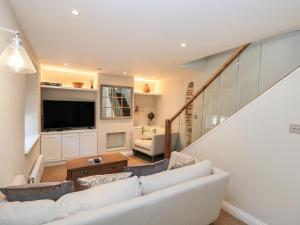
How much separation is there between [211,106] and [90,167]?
2.43m

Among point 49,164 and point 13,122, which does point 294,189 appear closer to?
point 13,122

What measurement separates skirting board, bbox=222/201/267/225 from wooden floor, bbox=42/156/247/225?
6 centimetres

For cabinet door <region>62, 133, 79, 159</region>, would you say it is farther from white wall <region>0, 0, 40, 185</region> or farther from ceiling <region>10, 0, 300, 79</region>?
white wall <region>0, 0, 40, 185</region>

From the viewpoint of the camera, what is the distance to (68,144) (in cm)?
436

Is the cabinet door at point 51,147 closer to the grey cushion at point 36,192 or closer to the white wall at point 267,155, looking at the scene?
the grey cushion at point 36,192

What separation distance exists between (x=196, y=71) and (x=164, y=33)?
253cm

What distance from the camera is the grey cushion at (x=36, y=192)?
4.09ft

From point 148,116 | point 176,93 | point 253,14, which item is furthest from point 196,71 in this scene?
point 253,14

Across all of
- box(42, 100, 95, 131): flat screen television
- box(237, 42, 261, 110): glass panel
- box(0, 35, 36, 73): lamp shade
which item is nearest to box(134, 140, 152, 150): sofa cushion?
box(42, 100, 95, 131): flat screen television

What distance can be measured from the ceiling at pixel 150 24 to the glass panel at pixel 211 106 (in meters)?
0.67

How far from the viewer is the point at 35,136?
3590 millimetres

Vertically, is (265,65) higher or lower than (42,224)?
higher

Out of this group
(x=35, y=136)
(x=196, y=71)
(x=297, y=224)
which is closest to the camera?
(x=297, y=224)

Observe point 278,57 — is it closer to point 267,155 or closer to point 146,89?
point 267,155
